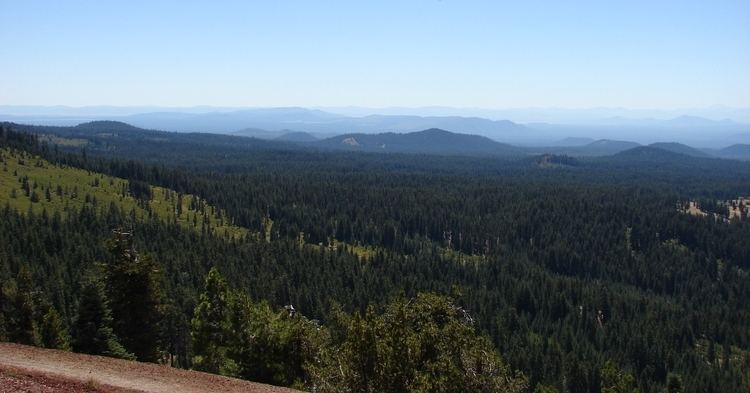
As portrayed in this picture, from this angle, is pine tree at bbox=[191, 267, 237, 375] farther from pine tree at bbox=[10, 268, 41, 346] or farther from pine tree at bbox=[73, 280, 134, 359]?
pine tree at bbox=[10, 268, 41, 346]

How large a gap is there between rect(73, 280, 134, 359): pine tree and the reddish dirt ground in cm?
695

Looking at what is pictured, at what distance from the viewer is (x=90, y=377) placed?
101ft

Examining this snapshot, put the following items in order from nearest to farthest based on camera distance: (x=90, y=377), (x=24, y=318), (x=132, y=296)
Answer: (x=90, y=377) → (x=132, y=296) → (x=24, y=318)

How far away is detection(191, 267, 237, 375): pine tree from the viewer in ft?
172

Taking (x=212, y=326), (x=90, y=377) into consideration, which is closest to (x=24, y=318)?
(x=212, y=326)

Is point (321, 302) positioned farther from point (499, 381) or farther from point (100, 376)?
point (499, 381)

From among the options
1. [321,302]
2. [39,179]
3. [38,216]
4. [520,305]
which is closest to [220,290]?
[321,302]

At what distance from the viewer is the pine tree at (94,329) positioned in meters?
43.2

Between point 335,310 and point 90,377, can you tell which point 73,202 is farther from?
point 90,377

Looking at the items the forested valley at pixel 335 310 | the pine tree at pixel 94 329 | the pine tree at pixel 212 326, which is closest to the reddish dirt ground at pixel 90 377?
the forested valley at pixel 335 310

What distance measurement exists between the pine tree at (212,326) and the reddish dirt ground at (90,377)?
16.0 m

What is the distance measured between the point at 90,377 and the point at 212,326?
22.6 m

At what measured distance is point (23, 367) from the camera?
101ft

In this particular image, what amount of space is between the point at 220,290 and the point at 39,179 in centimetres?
17556
